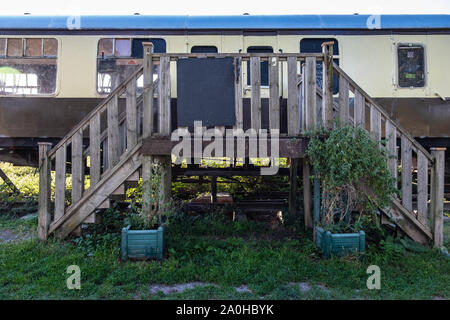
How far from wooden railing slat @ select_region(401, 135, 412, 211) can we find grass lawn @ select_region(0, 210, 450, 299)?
700 mm

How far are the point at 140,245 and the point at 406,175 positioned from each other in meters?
3.81

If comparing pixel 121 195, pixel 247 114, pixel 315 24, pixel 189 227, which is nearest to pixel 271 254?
pixel 189 227

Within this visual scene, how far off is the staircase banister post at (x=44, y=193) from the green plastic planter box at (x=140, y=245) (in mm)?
1421

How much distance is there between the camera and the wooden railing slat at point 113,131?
4648 mm

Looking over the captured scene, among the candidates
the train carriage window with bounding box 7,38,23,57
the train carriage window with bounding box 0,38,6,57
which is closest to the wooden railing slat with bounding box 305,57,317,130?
the train carriage window with bounding box 7,38,23,57

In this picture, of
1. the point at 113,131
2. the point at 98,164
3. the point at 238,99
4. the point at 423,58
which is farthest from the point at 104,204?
the point at 423,58

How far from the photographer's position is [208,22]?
245 inches

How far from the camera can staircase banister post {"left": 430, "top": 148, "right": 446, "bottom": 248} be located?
455 centimetres

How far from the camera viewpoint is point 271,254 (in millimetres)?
4336

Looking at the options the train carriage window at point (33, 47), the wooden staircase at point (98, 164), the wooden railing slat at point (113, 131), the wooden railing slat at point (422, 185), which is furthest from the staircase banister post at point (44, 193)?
the wooden railing slat at point (422, 185)

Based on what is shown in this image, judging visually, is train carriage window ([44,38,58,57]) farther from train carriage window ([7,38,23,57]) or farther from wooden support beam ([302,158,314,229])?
wooden support beam ([302,158,314,229])

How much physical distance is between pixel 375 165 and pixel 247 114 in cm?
263

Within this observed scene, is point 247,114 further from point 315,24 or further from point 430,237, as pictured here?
point 430,237

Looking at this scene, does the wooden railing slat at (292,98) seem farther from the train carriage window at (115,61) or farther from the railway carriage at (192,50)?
the train carriage window at (115,61)
